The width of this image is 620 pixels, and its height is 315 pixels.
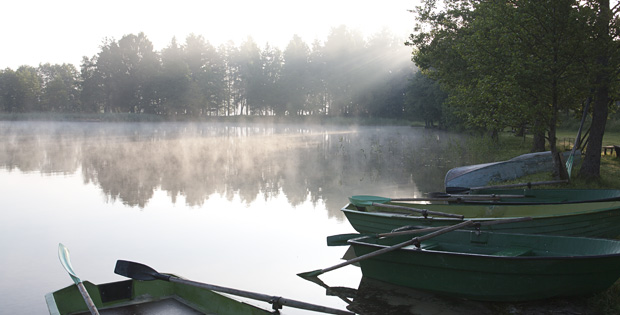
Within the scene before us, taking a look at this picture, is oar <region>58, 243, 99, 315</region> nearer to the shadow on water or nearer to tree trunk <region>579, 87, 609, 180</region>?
the shadow on water

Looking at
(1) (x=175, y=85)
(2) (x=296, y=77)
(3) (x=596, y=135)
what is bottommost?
(3) (x=596, y=135)

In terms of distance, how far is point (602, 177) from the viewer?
598 inches

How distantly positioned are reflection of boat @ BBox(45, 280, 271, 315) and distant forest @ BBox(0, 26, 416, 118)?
73982mm

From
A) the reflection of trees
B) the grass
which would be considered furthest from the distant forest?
the reflection of trees

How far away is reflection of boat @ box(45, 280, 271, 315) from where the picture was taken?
6254 millimetres

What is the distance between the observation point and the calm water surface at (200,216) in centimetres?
879

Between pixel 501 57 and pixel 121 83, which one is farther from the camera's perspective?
pixel 121 83

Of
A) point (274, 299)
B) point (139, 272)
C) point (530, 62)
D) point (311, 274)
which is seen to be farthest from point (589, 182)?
point (139, 272)

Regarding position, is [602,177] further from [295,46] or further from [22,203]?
[295,46]

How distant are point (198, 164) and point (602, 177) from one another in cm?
A: 1685

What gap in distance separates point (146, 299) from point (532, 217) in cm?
609

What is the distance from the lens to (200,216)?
1351cm

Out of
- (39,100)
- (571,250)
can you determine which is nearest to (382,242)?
(571,250)

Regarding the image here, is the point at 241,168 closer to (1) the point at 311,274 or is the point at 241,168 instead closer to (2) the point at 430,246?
(1) the point at 311,274
